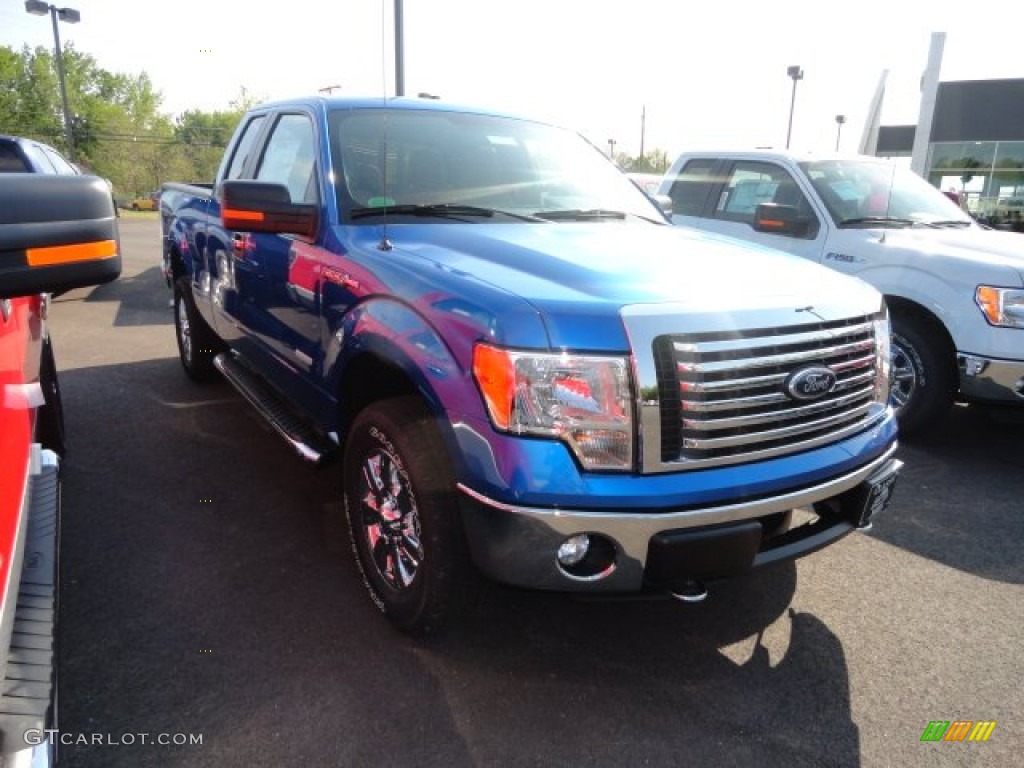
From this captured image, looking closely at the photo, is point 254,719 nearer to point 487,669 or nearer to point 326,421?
point 487,669

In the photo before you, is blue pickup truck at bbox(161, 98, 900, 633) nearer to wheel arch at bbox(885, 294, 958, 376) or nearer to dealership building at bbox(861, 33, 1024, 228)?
wheel arch at bbox(885, 294, 958, 376)

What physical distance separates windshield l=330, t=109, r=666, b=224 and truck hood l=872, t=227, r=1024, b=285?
7.26 ft

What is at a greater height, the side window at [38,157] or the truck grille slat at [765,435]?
the side window at [38,157]

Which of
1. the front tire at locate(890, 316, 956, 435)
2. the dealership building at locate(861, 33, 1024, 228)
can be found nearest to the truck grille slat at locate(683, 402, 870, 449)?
the front tire at locate(890, 316, 956, 435)

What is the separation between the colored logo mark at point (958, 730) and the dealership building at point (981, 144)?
23.9 m

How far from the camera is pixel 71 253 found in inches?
52.7

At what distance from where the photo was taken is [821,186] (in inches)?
225

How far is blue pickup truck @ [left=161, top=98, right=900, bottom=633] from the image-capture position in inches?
82.1

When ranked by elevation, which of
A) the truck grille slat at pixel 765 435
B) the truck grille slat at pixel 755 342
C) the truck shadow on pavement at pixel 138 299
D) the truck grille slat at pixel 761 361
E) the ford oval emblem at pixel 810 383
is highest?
the truck grille slat at pixel 755 342

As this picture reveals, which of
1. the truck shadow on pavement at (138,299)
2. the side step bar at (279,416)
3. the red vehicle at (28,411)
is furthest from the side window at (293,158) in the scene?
the truck shadow on pavement at (138,299)

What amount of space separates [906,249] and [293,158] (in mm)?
3879

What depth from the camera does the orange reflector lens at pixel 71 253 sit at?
1297 millimetres

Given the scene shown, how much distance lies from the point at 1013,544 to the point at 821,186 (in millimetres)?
3099

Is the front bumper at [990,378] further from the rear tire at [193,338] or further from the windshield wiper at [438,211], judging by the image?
the rear tire at [193,338]
